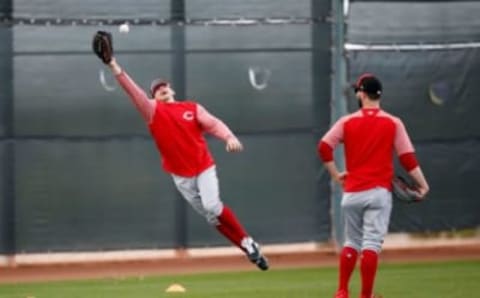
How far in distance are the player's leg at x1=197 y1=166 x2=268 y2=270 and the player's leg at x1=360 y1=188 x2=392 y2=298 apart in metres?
1.75

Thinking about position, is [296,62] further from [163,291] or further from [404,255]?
[163,291]

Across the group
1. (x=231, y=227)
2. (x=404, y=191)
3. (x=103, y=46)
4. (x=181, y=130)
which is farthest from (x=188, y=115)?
(x=404, y=191)

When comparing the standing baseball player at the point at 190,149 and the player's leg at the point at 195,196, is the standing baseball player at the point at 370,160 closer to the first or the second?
the standing baseball player at the point at 190,149

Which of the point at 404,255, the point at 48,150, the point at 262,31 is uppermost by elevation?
the point at 262,31

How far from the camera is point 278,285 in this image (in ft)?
44.9

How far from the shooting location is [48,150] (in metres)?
17.1

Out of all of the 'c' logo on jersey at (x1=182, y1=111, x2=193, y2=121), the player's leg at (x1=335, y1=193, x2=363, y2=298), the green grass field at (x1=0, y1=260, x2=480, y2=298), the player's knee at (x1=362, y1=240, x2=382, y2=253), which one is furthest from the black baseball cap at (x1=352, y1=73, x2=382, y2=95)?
the green grass field at (x1=0, y1=260, x2=480, y2=298)

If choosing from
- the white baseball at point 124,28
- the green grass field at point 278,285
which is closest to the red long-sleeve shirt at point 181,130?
the green grass field at point 278,285

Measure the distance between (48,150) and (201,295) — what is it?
4969 millimetres

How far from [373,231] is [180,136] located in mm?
2284

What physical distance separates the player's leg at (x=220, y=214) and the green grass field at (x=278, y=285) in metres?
0.44

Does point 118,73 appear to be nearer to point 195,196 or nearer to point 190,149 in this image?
point 190,149

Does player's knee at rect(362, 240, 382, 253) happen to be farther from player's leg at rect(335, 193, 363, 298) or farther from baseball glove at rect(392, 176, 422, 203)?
baseball glove at rect(392, 176, 422, 203)

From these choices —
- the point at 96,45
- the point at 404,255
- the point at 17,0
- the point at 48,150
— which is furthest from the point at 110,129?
the point at 96,45
